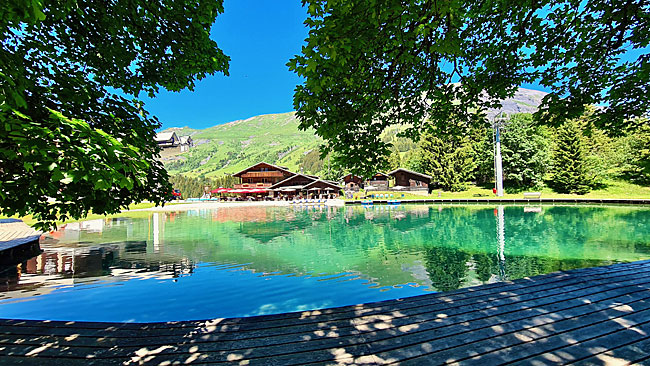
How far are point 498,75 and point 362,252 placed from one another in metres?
7.83

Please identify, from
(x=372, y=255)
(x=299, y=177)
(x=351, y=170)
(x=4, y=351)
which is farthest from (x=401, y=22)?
(x=299, y=177)

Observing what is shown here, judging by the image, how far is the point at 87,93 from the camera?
10.4ft

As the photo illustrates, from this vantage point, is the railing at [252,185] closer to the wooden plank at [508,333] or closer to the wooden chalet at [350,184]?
the wooden chalet at [350,184]

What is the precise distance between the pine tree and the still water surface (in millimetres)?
24856

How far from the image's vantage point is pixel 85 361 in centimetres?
294

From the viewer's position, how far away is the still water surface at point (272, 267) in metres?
6.55

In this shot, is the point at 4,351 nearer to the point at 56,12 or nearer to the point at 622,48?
the point at 56,12

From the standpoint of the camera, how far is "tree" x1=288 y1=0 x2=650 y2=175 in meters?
4.39

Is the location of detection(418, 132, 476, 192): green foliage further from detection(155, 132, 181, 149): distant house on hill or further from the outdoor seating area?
Answer: detection(155, 132, 181, 149): distant house on hill

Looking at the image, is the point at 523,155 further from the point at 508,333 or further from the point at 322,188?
the point at 508,333

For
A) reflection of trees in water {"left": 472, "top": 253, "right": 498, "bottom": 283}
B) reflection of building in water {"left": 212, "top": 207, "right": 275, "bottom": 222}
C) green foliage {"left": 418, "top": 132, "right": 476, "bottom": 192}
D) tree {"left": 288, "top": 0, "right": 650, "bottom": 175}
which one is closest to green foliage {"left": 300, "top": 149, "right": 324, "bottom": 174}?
green foliage {"left": 418, "top": 132, "right": 476, "bottom": 192}

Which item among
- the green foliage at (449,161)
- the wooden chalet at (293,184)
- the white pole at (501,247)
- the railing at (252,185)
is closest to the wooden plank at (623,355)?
the white pole at (501,247)

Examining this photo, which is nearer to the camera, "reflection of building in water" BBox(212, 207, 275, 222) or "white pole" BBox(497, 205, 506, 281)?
"white pole" BBox(497, 205, 506, 281)

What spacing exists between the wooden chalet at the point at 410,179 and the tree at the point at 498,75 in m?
44.3
